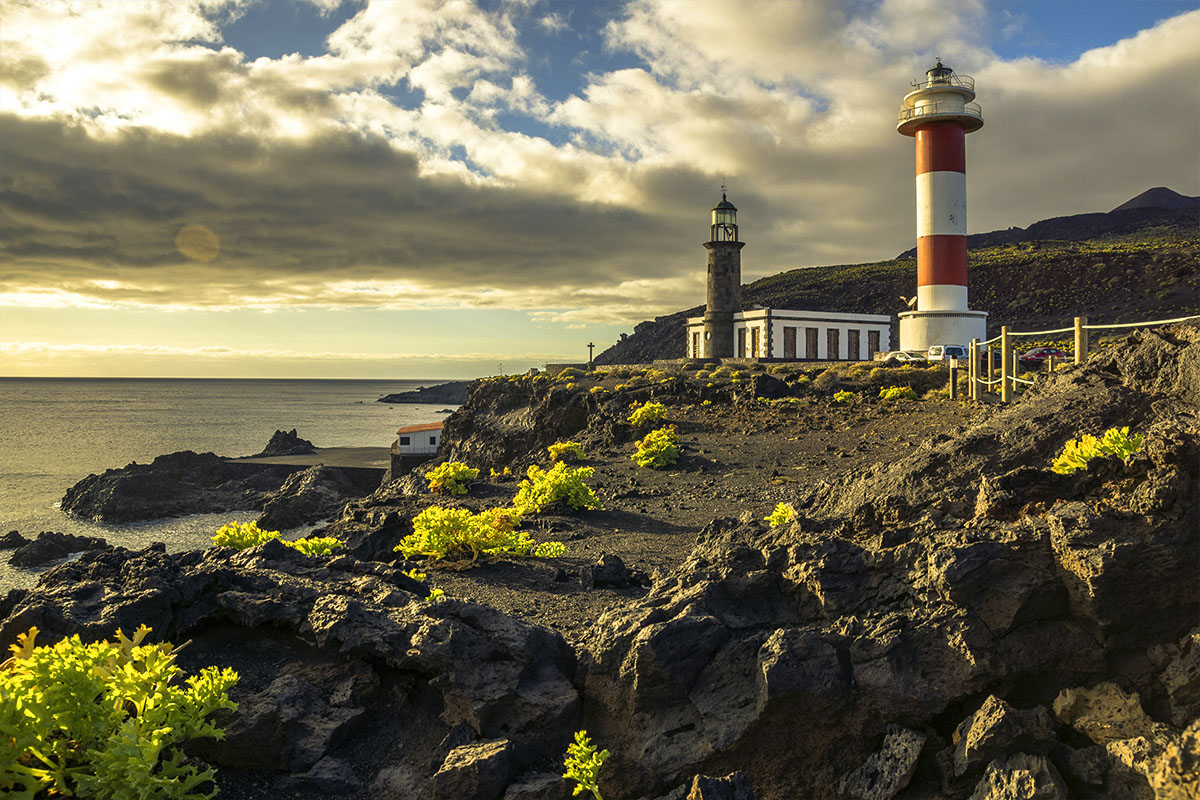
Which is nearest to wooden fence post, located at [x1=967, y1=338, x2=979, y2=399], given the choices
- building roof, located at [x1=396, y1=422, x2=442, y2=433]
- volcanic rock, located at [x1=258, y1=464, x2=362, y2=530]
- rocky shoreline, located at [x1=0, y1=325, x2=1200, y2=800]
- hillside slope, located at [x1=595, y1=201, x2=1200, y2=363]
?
rocky shoreline, located at [x1=0, y1=325, x2=1200, y2=800]

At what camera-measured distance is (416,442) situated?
142 ft

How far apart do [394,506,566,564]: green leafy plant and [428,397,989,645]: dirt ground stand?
0.20 meters

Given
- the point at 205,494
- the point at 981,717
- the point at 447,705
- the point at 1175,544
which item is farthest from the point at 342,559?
the point at 205,494

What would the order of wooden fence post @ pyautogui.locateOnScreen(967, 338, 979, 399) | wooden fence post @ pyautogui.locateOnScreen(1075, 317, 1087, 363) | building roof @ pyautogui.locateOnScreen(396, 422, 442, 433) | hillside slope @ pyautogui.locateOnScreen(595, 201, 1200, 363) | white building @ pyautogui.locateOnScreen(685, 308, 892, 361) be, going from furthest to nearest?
1. hillside slope @ pyautogui.locateOnScreen(595, 201, 1200, 363)
2. white building @ pyautogui.locateOnScreen(685, 308, 892, 361)
3. building roof @ pyautogui.locateOnScreen(396, 422, 442, 433)
4. wooden fence post @ pyautogui.locateOnScreen(967, 338, 979, 399)
5. wooden fence post @ pyautogui.locateOnScreen(1075, 317, 1087, 363)

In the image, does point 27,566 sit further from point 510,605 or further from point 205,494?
point 510,605

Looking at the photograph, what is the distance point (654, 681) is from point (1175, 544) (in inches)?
104

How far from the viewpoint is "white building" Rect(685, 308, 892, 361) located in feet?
153

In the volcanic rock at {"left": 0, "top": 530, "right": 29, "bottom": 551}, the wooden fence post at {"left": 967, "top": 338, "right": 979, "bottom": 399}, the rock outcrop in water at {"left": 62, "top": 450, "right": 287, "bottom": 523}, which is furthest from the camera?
the rock outcrop in water at {"left": 62, "top": 450, "right": 287, "bottom": 523}

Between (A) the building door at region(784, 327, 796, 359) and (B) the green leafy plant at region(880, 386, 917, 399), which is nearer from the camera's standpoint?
(B) the green leafy plant at region(880, 386, 917, 399)

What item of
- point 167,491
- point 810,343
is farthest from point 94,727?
point 810,343

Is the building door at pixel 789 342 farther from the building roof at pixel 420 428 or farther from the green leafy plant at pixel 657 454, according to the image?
the green leafy plant at pixel 657 454

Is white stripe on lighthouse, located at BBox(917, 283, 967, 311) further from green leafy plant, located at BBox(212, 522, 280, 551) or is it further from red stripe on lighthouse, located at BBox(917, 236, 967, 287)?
green leafy plant, located at BBox(212, 522, 280, 551)

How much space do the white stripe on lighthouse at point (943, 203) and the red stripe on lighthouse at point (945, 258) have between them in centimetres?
30

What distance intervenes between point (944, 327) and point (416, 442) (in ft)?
96.8
